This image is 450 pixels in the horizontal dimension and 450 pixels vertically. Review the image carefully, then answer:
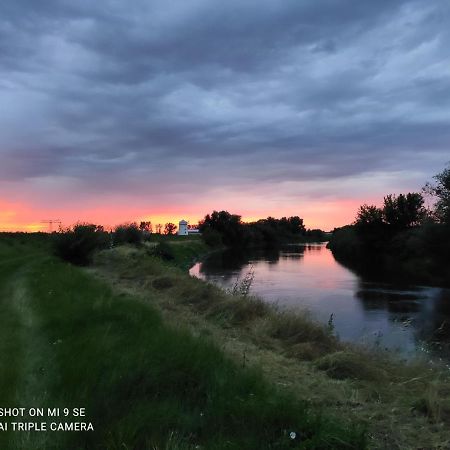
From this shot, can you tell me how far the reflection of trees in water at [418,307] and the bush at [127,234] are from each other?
24254 millimetres

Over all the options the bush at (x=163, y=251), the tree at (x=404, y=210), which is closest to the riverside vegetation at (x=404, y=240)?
the tree at (x=404, y=210)

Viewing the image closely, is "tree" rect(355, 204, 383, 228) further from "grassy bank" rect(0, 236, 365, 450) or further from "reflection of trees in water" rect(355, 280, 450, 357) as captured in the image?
"grassy bank" rect(0, 236, 365, 450)

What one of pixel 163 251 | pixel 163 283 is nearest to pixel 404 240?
pixel 163 251

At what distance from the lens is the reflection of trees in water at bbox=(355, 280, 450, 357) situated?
1758 cm

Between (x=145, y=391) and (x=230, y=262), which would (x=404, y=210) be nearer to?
(x=230, y=262)

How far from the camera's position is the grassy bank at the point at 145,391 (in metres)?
4.84

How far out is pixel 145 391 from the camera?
6.09 m

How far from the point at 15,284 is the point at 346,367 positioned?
1240cm

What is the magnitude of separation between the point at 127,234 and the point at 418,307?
32.2 m

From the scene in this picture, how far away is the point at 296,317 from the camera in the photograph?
12.8 meters

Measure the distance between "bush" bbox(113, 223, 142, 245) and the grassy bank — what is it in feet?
132

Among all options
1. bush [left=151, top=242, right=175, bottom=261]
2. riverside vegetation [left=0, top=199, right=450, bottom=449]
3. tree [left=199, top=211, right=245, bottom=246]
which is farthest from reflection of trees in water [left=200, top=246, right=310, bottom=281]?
tree [left=199, top=211, right=245, bottom=246]

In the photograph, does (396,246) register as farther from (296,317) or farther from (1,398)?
(1,398)

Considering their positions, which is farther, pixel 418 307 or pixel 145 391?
pixel 418 307
